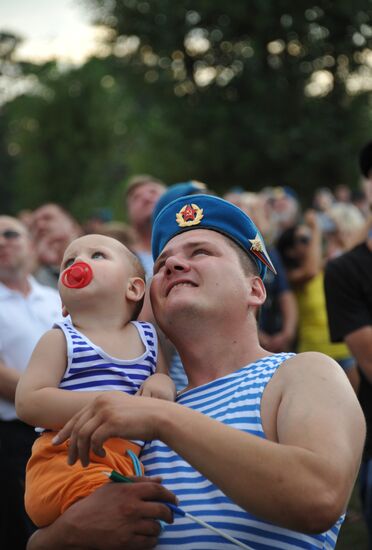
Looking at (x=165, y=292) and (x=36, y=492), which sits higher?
(x=165, y=292)

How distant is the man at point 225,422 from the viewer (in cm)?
188

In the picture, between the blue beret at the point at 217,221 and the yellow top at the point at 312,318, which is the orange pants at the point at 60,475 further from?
the yellow top at the point at 312,318

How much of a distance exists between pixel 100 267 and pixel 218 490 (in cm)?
76

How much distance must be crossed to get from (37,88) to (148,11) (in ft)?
72.2

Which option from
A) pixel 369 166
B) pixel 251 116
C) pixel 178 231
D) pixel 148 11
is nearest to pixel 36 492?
pixel 178 231

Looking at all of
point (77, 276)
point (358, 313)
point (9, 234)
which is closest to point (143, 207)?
point (9, 234)

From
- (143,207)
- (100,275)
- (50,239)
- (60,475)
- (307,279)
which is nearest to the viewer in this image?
(60,475)

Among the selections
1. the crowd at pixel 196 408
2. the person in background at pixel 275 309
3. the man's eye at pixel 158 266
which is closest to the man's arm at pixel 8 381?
the crowd at pixel 196 408

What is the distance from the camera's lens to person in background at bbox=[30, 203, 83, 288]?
630 cm

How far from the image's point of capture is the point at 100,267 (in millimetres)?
2514

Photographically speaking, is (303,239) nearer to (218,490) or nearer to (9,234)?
(9,234)

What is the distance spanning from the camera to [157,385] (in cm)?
231

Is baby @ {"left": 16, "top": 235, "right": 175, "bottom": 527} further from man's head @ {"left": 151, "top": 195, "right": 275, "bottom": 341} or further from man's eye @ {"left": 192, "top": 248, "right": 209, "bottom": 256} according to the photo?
man's eye @ {"left": 192, "top": 248, "right": 209, "bottom": 256}

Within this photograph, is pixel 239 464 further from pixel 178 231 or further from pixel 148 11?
pixel 148 11
